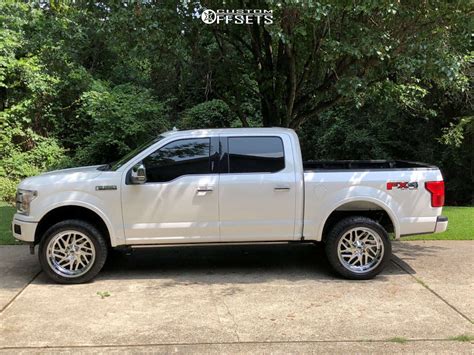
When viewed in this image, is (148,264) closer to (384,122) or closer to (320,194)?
(320,194)

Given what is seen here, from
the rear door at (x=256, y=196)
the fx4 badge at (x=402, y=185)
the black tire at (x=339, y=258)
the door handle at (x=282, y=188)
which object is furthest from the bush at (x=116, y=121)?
the fx4 badge at (x=402, y=185)

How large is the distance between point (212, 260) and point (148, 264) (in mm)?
→ 896

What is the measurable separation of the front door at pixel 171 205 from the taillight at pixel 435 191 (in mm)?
2640

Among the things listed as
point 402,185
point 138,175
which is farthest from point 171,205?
point 402,185

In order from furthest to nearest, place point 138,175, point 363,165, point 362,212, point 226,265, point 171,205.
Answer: point 363,165
point 226,265
point 362,212
point 171,205
point 138,175

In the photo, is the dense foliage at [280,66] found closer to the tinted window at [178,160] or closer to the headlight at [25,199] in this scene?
the tinted window at [178,160]

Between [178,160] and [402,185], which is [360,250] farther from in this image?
[178,160]

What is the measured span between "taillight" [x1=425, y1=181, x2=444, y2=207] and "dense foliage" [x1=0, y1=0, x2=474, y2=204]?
5.13ft

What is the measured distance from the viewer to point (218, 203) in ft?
20.7

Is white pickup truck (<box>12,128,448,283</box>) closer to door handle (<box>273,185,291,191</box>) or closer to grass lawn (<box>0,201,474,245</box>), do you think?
door handle (<box>273,185,291,191</box>)

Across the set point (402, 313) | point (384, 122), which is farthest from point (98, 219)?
point (384, 122)

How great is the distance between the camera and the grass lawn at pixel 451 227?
8.83 metres

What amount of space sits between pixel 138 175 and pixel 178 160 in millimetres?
542

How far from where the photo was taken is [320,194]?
6410mm
